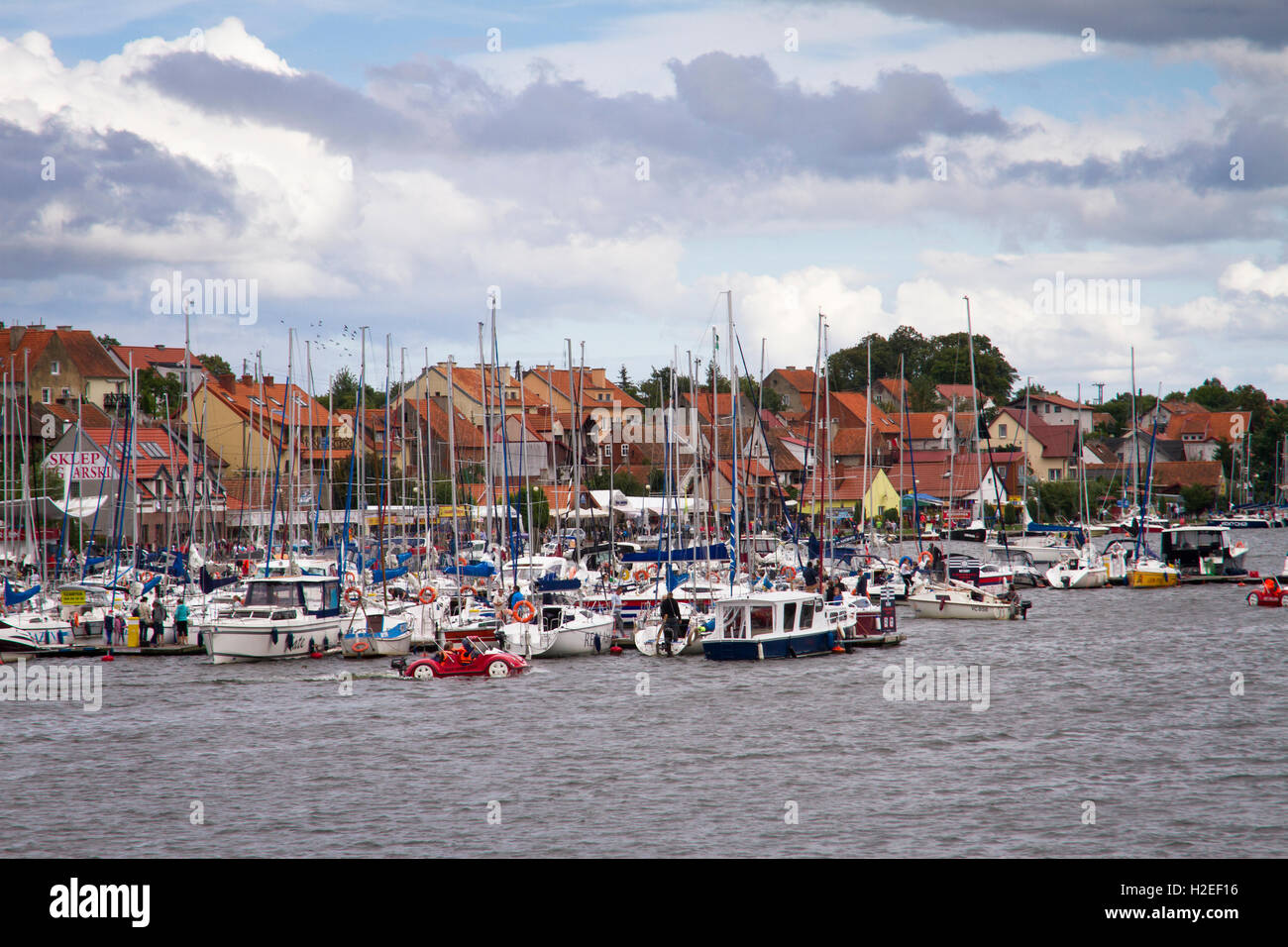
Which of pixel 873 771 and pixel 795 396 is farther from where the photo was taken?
pixel 795 396

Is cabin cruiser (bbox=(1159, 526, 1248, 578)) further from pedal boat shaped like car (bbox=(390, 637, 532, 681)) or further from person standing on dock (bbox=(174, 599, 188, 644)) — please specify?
person standing on dock (bbox=(174, 599, 188, 644))

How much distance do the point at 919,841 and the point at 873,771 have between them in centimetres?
590

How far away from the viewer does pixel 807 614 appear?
146ft

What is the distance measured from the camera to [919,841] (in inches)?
882

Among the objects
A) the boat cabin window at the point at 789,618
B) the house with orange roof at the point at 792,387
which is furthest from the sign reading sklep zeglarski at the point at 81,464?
the house with orange roof at the point at 792,387

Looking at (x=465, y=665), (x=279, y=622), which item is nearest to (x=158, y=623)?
(x=279, y=622)

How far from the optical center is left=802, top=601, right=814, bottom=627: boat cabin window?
146 feet

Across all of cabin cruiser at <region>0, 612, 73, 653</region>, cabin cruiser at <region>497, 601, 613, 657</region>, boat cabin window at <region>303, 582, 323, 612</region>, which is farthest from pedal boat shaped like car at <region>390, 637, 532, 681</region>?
cabin cruiser at <region>0, 612, 73, 653</region>

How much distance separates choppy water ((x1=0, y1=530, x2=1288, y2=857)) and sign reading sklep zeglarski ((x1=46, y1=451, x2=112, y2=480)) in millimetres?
35369

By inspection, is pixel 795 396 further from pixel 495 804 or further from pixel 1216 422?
pixel 495 804
